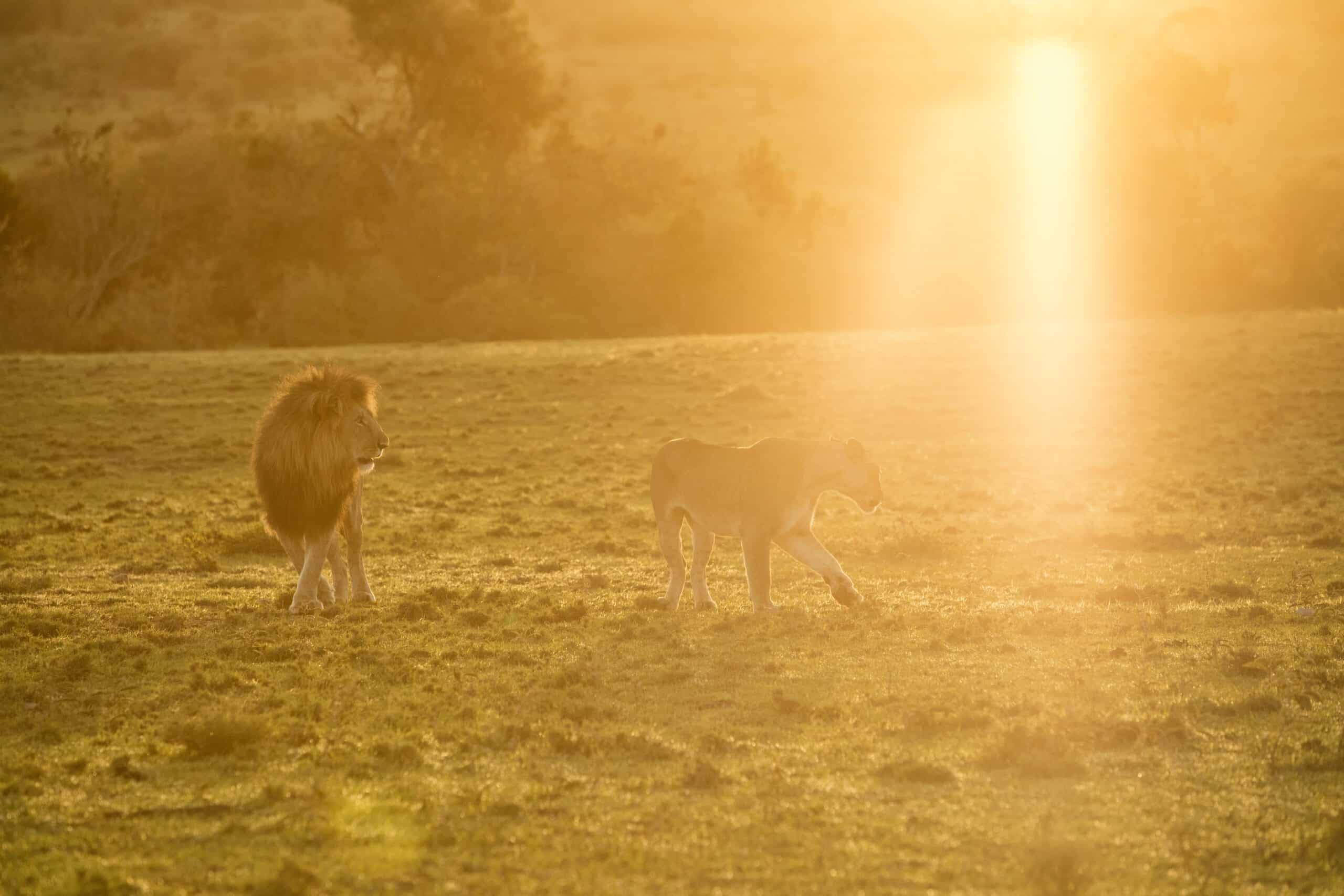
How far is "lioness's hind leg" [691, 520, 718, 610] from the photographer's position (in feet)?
44.6

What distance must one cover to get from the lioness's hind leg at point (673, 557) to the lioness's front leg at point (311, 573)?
2815mm

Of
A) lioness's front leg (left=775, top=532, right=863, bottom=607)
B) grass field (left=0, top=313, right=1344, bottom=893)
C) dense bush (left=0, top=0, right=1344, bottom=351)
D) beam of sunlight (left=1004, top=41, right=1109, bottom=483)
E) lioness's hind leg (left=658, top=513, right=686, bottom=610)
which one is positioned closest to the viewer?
grass field (left=0, top=313, right=1344, bottom=893)

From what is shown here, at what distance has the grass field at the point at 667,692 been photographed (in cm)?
710

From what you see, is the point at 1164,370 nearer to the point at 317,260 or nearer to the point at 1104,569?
the point at 1104,569

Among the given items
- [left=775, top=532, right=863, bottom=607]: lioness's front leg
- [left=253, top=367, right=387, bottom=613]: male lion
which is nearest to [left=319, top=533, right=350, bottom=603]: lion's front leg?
[left=253, top=367, right=387, bottom=613]: male lion

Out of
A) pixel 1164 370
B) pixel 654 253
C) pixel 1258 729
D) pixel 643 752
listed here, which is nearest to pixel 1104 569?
pixel 1258 729

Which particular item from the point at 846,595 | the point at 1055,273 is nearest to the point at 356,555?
the point at 846,595

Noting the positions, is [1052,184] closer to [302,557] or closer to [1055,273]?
[1055,273]

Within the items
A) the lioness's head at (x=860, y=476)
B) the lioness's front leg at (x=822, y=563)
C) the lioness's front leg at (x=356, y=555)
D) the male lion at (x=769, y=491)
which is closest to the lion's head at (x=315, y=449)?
the lioness's front leg at (x=356, y=555)

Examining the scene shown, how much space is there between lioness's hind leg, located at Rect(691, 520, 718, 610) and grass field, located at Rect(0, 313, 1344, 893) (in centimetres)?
26

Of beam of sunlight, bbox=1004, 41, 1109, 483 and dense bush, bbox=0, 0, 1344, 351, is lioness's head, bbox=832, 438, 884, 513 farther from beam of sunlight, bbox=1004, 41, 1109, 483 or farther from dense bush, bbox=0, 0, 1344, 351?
dense bush, bbox=0, 0, 1344, 351

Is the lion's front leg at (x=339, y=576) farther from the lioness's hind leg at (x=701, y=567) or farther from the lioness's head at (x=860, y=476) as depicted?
the lioness's head at (x=860, y=476)

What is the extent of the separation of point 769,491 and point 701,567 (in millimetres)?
1033

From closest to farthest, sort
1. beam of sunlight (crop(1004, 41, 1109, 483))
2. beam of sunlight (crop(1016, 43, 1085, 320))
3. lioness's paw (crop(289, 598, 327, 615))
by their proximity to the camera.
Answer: lioness's paw (crop(289, 598, 327, 615)) → beam of sunlight (crop(1004, 41, 1109, 483)) → beam of sunlight (crop(1016, 43, 1085, 320))
